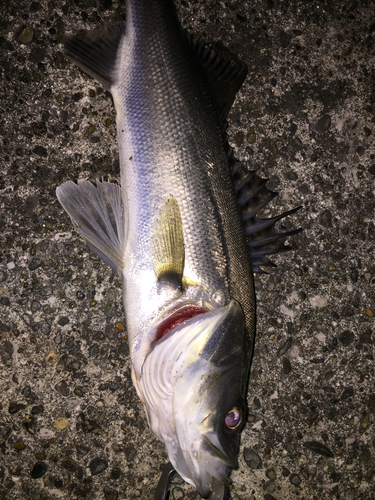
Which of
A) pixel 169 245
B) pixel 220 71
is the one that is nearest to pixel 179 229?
pixel 169 245

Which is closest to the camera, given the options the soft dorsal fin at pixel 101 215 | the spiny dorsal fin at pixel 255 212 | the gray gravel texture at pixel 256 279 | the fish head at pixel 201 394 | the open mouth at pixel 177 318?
the fish head at pixel 201 394

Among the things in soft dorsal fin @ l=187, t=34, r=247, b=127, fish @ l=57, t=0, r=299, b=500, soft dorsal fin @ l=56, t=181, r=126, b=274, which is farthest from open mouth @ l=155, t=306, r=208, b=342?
soft dorsal fin @ l=187, t=34, r=247, b=127

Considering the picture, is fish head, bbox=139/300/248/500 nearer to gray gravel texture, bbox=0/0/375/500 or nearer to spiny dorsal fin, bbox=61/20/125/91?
gray gravel texture, bbox=0/0/375/500

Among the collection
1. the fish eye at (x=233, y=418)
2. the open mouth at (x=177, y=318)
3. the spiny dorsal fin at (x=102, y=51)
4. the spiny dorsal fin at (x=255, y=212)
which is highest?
the spiny dorsal fin at (x=102, y=51)

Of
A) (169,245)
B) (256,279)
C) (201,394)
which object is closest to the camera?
(201,394)

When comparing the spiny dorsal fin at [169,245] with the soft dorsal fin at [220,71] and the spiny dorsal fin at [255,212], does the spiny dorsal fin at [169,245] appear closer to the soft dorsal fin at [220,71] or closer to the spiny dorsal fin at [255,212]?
the spiny dorsal fin at [255,212]

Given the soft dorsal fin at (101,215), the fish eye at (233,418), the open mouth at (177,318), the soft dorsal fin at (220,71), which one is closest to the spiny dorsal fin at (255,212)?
the soft dorsal fin at (220,71)

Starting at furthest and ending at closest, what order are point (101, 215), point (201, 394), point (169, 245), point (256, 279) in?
point (256, 279) → point (101, 215) → point (169, 245) → point (201, 394)

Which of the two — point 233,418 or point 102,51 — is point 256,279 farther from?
Answer: point 102,51
